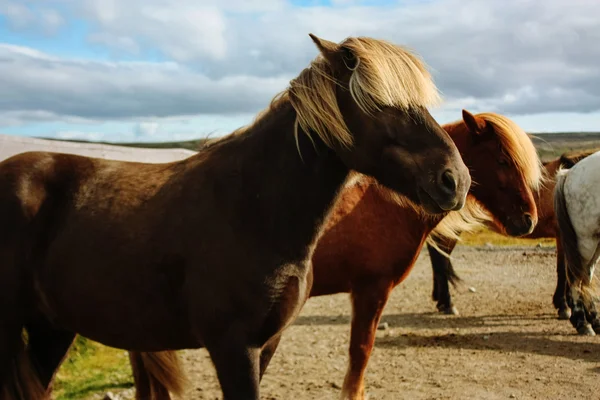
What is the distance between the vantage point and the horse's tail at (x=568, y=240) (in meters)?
7.48

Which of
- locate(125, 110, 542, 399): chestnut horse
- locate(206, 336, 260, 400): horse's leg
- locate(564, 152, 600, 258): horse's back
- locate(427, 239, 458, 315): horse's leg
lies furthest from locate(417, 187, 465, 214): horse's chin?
locate(427, 239, 458, 315): horse's leg

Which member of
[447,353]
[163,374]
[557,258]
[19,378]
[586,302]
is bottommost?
[447,353]

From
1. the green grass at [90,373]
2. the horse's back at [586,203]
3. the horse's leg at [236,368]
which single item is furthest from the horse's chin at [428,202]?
the horse's back at [586,203]

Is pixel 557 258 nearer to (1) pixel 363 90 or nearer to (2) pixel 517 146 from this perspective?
(2) pixel 517 146

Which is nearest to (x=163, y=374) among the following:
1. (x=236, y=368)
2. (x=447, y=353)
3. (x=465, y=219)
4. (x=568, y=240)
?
(x=236, y=368)

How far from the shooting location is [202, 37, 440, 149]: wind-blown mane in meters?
2.59

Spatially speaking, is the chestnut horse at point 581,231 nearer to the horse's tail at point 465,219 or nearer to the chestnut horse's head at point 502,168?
the chestnut horse's head at point 502,168

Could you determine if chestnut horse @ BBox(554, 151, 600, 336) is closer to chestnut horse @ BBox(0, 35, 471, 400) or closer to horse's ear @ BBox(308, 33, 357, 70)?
chestnut horse @ BBox(0, 35, 471, 400)

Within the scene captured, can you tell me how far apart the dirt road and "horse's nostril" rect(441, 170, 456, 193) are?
11.1ft

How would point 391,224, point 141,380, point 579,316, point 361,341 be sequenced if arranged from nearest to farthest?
point 141,380
point 361,341
point 391,224
point 579,316

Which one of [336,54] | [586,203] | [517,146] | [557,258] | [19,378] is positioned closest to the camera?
[336,54]

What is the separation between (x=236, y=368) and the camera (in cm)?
254

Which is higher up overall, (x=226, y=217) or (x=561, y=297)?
(x=226, y=217)

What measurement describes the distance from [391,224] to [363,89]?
2541mm
